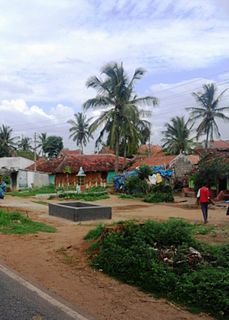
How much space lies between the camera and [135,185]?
121 feet

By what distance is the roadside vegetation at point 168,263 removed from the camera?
6.49m

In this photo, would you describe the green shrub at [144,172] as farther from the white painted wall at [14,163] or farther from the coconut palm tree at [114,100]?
the white painted wall at [14,163]

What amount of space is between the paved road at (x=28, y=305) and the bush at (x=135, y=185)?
2843cm

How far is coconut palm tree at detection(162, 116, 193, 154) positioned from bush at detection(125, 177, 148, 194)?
1800cm

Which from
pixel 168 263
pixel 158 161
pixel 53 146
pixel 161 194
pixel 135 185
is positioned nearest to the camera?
pixel 168 263

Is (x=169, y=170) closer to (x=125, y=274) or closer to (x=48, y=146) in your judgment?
(x=125, y=274)

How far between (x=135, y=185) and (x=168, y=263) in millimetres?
28911

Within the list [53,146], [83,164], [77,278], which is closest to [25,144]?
[53,146]

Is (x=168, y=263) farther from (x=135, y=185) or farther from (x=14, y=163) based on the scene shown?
(x=14, y=163)

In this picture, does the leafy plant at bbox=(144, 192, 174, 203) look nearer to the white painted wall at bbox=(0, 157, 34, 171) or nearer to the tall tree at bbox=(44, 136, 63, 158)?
the white painted wall at bbox=(0, 157, 34, 171)

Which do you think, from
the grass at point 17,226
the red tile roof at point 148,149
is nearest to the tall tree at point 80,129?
the red tile roof at point 148,149

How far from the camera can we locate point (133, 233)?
9148 millimetres

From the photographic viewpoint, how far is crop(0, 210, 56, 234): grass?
14.7m

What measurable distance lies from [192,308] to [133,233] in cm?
297
